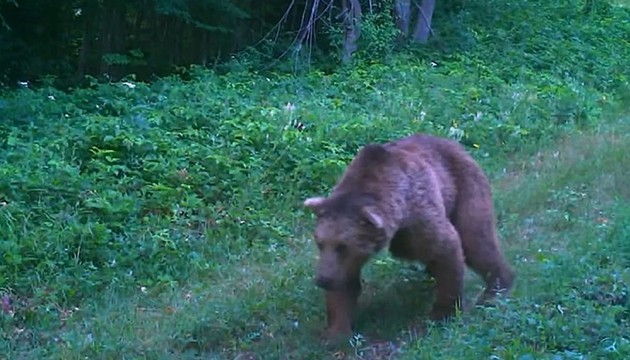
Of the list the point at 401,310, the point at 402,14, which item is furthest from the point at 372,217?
the point at 402,14

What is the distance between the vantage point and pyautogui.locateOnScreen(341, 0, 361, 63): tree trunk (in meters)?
18.2

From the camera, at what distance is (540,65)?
1833 centimetres

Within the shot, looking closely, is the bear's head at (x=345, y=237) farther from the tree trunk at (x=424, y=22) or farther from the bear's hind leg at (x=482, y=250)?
the tree trunk at (x=424, y=22)

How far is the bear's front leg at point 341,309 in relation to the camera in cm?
718

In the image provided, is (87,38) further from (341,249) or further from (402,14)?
(341,249)

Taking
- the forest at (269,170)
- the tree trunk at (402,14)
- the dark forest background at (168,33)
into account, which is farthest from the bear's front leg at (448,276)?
the tree trunk at (402,14)

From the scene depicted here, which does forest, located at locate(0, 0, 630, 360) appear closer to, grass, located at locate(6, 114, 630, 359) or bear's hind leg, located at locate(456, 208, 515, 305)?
grass, located at locate(6, 114, 630, 359)

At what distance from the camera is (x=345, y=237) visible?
268 inches

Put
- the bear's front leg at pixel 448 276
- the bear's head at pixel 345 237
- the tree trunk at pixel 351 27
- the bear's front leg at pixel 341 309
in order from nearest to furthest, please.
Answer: the bear's head at pixel 345 237, the bear's front leg at pixel 341 309, the bear's front leg at pixel 448 276, the tree trunk at pixel 351 27

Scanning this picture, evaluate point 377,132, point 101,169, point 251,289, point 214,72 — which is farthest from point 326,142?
point 214,72

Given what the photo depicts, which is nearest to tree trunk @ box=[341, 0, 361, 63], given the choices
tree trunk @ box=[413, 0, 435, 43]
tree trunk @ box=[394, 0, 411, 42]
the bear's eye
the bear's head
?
tree trunk @ box=[394, 0, 411, 42]

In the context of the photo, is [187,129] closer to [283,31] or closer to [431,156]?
[431,156]

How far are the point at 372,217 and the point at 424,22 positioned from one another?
13797 mm

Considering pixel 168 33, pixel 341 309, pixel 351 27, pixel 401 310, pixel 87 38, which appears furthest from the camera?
pixel 168 33
